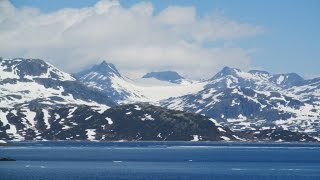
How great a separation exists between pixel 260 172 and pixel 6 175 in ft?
221

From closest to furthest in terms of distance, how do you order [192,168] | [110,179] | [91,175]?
[110,179] < [91,175] < [192,168]

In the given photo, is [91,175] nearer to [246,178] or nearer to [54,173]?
[54,173]

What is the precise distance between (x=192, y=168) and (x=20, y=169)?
48.8m

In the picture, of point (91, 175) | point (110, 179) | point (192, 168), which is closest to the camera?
point (110, 179)

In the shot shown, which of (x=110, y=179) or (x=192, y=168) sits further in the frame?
(x=192, y=168)

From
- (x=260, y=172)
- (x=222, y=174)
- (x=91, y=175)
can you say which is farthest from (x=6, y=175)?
(x=260, y=172)

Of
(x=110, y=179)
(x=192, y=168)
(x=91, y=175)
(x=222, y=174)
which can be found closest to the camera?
(x=110, y=179)

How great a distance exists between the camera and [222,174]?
536 feet

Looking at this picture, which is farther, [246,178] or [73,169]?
[73,169]

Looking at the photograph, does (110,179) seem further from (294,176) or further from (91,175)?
(294,176)

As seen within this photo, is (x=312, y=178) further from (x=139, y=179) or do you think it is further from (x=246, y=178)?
(x=139, y=179)

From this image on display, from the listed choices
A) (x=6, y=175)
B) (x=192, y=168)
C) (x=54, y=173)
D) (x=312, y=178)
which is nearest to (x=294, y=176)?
(x=312, y=178)

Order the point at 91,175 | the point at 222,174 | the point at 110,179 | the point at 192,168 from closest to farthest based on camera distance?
the point at 110,179
the point at 91,175
the point at 222,174
the point at 192,168

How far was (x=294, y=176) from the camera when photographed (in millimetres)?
159875
